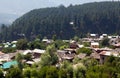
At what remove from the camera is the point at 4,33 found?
368ft

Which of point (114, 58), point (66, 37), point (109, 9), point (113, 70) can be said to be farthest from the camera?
point (109, 9)

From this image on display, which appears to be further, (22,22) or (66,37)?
(22,22)

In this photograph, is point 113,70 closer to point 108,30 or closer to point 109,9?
point 108,30

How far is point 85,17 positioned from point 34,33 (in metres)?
16.1

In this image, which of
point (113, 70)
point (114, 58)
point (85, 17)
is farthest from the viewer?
point (85, 17)

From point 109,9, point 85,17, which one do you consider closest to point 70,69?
point 85,17

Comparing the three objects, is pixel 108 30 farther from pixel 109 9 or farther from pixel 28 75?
pixel 28 75

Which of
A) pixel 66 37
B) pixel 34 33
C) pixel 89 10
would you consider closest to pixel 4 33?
pixel 34 33

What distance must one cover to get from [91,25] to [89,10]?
17.7m

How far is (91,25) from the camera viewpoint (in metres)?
116

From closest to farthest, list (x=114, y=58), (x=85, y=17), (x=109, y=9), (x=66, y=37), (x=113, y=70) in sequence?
(x=113, y=70) → (x=114, y=58) → (x=66, y=37) → (x=85, y=17) → (x=109, y=9)

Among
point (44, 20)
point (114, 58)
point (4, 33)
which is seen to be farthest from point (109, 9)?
point (114, 58)

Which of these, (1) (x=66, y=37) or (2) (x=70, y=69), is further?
(1) (x=66, y=37)

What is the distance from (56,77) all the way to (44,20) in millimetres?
86109
